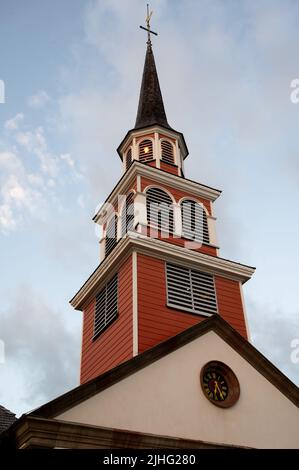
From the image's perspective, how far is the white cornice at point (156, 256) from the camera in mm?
16516

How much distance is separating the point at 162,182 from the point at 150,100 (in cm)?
695

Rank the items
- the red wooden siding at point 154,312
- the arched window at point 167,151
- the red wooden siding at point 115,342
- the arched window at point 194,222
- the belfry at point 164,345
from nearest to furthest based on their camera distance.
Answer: the belfry at point 164,345 → the red wooden siding at point 154,312 → the red wooden siding at point 115,342 → the arched window at point 194,222 → the arched window at point 167,151

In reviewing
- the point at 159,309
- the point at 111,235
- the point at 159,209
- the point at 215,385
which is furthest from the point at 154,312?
the point at 111,235

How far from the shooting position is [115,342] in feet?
51.5

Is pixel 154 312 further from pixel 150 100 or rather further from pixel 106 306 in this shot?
pixel 150 100

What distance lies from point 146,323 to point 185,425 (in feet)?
11.2

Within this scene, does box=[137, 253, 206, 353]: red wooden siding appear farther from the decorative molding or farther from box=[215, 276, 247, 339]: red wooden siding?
the decorative molding

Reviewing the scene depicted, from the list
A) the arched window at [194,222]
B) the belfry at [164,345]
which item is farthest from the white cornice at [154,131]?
the arched window at [194,222]

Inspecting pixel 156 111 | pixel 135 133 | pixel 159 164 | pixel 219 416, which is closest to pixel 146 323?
pixel 219 416

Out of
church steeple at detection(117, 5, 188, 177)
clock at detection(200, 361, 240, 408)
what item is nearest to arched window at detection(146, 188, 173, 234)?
church steeple at detection(117, 5, 188, 177)

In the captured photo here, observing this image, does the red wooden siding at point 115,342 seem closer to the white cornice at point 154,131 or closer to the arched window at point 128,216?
the arched window at point 128,216

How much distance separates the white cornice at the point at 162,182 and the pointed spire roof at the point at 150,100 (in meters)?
3.99

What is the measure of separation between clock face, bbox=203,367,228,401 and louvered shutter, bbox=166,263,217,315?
2.59 metres
